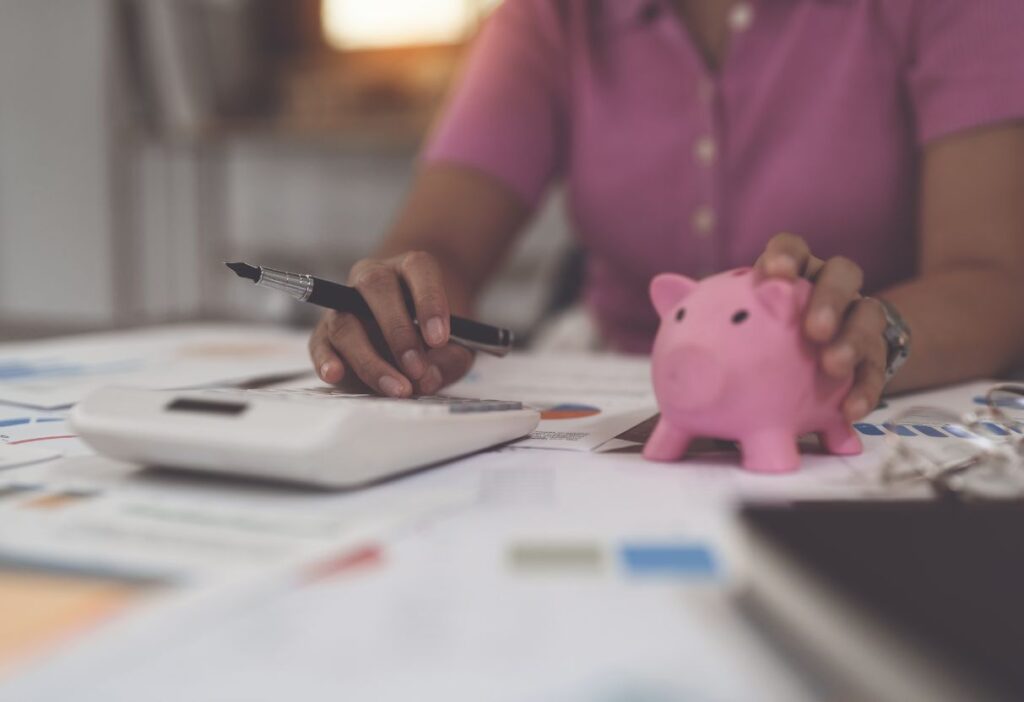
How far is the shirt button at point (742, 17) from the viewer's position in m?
0.83

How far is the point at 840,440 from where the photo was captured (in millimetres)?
410

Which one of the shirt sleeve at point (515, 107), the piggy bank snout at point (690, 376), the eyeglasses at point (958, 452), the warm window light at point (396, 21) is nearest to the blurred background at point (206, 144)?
the warm window light at point (396, 21)

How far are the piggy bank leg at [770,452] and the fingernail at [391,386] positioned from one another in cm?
20

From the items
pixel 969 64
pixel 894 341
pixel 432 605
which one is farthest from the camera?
pixel 969 64

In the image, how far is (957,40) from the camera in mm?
721

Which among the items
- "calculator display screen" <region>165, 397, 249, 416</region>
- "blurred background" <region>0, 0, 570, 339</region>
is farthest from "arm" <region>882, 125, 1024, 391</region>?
"blurred background" <region>0, 0, 570, 339</region>

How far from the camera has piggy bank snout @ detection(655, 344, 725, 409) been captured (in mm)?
366

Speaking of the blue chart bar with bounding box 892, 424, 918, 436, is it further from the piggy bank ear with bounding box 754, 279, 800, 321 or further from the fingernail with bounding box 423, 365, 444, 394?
the fingernail with bounding box 423, 365, 444, 394

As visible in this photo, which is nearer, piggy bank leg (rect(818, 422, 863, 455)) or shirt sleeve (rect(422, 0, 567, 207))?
piggy bank leg (rect(818, 422, 863, 455))

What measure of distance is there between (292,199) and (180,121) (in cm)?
38

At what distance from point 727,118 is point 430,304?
0.46 m

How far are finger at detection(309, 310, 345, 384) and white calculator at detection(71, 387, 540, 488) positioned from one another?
15 centimetres

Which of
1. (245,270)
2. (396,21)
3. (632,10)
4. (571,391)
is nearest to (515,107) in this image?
(632,10)

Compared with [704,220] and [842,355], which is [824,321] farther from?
[704,220]
